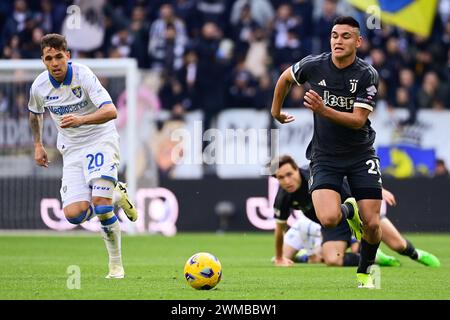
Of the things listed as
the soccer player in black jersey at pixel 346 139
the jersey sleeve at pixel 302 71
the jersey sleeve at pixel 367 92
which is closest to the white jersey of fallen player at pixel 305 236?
the soccer player in black jersey at pixel 346 139

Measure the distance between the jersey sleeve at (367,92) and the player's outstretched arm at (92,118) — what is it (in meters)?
2.56

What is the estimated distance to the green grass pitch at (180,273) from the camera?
949 centimetres

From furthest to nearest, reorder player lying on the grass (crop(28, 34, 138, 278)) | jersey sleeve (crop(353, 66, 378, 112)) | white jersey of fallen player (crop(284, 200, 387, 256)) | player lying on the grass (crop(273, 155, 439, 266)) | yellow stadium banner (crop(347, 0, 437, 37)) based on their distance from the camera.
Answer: yellow stadium banner (crop(347, 0, 437, 37))
white jersey of fallen player (crop(284, 200, 387, 256))
player lying on the grass (crop(273, 155, 439, 266))
player lying on the grass (crop(28, 34, 138, 278))
jersey sleeve (crop(353, 66, 378, 112))

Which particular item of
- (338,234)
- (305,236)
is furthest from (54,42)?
(305,236)

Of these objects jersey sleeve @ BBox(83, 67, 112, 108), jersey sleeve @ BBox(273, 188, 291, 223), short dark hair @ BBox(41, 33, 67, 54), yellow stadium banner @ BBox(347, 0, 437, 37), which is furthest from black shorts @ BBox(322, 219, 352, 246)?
yellow stadium banner @ BBox(347, 0, 437, 37)

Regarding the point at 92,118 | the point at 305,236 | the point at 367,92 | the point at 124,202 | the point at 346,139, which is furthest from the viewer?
the point at 305,236

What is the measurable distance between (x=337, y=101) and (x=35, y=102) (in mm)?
3387

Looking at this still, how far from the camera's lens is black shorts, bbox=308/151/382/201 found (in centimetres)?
1020

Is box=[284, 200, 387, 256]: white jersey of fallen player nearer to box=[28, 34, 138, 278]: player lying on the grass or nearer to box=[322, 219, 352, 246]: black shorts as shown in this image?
box=[322, 219, 352, 246]: black shorts

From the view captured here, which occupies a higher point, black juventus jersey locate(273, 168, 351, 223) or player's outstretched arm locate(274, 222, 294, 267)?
black juventus jersey locate(273, 168, 351, 223)

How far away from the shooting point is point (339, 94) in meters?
10.2

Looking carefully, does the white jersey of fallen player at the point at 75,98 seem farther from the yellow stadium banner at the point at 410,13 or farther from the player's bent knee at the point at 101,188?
the yellow stadium banner at the point at 410,13

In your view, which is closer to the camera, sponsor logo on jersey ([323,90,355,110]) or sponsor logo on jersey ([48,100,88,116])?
sponsor logo on jersey ([323,90,355,110])

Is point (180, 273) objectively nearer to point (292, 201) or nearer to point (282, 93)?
point (292, 201)
